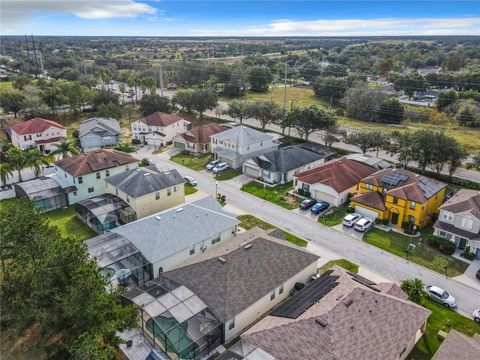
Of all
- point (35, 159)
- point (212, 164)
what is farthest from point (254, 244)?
point (35, 159)

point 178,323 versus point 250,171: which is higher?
point 178,323

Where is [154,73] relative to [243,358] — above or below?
above

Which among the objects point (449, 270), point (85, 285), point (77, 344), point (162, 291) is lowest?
point (449, 270)

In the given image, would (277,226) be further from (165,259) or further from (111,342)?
(111,342)

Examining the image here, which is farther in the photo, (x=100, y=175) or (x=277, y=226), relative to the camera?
(x=100, y=175)

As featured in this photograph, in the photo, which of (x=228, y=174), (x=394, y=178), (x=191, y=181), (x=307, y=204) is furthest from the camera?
(x=228, y=174)

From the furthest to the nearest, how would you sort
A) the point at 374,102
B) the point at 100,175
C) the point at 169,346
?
the point at 374,102, the point at 100,175, the point at 169,346

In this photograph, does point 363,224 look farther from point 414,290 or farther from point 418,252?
point 414,290

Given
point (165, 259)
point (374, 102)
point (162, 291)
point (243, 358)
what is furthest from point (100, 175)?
point (374, 102)
